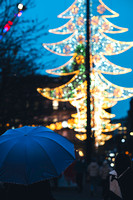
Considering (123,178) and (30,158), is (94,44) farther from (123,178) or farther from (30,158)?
(123,178)

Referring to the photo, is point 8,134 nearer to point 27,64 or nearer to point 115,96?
point 27,64

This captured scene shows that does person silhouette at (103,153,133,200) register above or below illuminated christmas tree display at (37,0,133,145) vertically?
below

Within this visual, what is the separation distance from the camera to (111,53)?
901 inches

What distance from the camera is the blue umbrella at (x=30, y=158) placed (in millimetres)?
5137

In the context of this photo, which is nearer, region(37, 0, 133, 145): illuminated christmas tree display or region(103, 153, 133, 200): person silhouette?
region(103, 153, 133, 200): person silhouette

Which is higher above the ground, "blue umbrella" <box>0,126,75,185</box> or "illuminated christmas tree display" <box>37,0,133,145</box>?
"illuminated christmas tree display" <box>37,0,133,145</box>

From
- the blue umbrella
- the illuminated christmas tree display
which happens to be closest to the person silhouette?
the blue umbrella

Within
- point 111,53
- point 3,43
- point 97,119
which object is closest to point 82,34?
point 111,53

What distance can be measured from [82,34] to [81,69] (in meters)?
3.71

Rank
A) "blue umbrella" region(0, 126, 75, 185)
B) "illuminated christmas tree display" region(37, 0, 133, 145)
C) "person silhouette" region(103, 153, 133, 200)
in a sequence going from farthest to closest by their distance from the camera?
1. "illuminated christmas tree display" region(37, 0, 133, 145)
2. "blue umbrella" region(0, 126, 75, 185)
3. "person silhouette" region(103, 153, 133, 200)

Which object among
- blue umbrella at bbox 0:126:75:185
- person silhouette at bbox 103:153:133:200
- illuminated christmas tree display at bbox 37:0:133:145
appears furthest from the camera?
illuminated christmas tree display at bbox 37:0:133:145

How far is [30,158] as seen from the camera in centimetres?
518

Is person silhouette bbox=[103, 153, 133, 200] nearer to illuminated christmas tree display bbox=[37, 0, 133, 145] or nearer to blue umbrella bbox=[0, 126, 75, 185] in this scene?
blue umbrella bbox=[0, 126, 75, 185]

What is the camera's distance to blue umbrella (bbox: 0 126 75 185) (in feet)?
16.9
